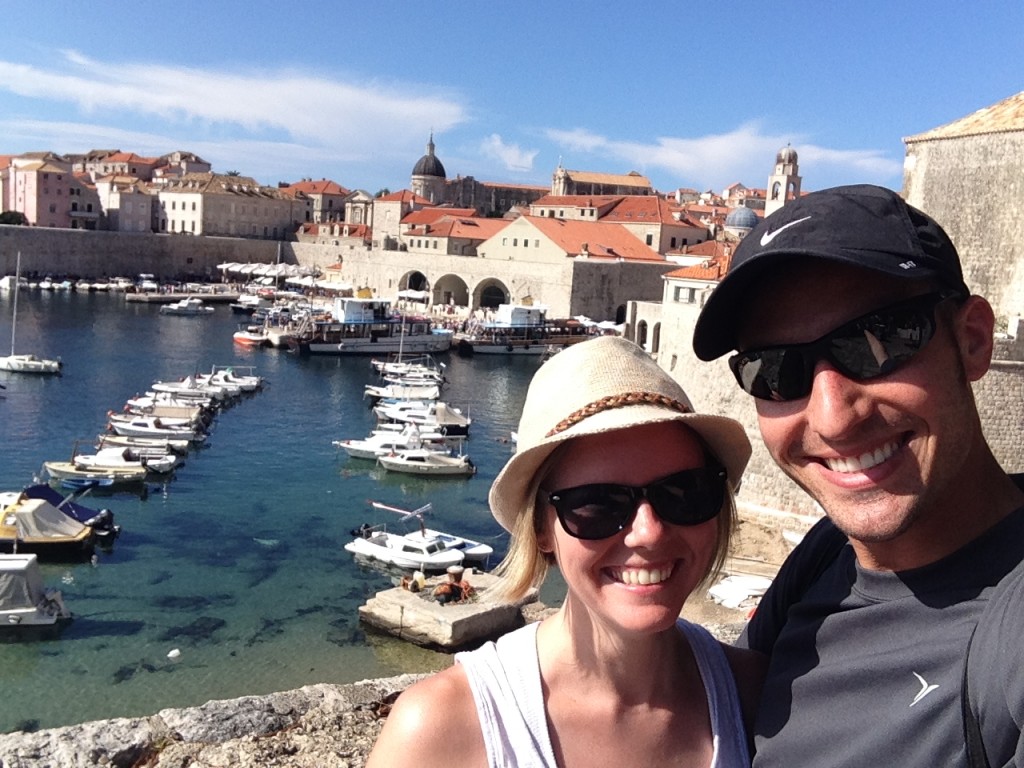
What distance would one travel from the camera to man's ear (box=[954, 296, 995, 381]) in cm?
133

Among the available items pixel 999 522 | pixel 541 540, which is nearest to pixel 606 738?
pixel 541 540

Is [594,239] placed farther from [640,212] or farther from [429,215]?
[429,215]

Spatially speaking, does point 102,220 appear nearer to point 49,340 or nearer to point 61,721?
point 49,340

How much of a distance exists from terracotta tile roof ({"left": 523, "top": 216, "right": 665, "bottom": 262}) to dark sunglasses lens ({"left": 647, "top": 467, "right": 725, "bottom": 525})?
131 ft

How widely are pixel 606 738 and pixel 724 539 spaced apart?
40 cm

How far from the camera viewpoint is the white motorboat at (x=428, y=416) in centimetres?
2186

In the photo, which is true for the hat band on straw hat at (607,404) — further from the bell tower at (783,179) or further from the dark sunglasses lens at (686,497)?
the bell tower at (783,179)

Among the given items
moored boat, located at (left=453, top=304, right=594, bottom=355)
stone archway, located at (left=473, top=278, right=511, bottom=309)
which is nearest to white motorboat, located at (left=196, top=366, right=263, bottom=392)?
moored boat, located at (left=453, top=304, right=594, bottom=355)

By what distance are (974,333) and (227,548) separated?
1351 cm

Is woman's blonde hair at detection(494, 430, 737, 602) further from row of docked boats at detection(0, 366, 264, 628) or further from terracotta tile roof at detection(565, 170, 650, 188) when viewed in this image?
terracotta tile roof at detection(565, 170, 650, 188)

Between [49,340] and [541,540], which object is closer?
[541,540]

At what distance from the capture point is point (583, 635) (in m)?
1.53

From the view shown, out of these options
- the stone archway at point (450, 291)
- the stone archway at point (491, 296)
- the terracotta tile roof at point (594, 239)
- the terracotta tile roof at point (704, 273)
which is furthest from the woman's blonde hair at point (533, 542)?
the stone archway at point (450, 291)

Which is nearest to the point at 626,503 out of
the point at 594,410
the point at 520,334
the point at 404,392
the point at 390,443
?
the point at 594,410
